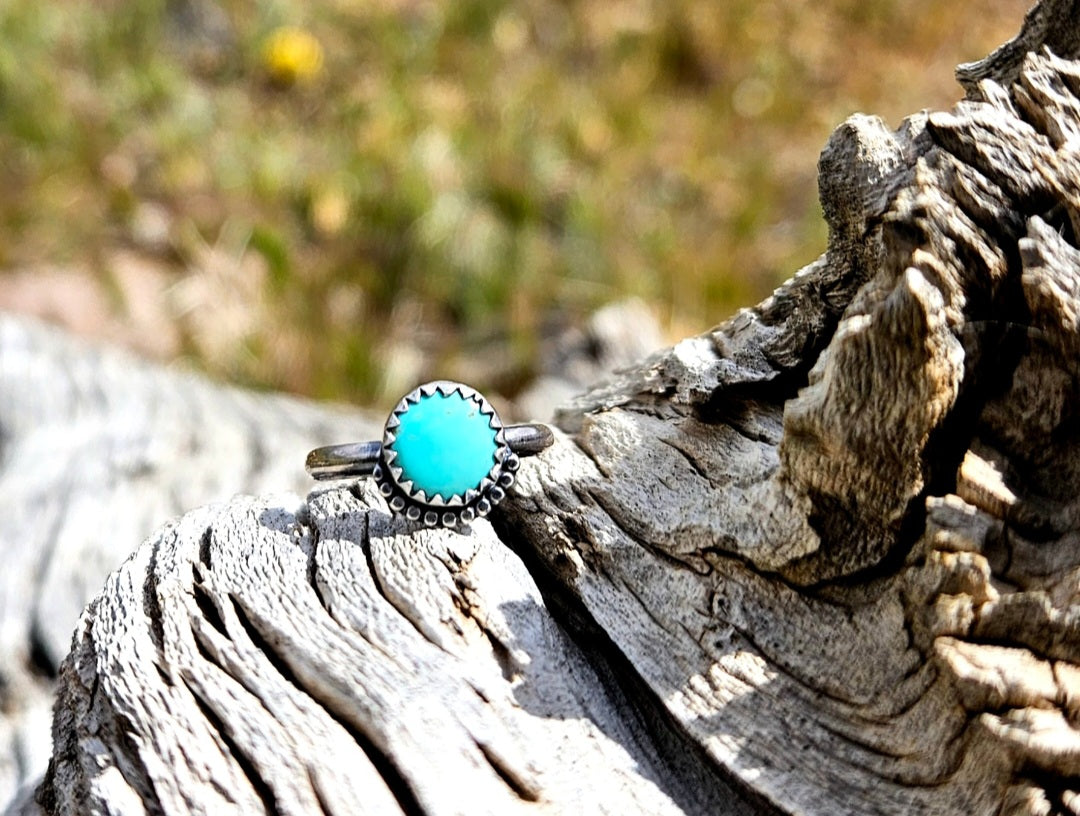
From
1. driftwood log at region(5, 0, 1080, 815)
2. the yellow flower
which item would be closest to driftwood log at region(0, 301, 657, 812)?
driftwood log at region(5, 0, 1080, 815)

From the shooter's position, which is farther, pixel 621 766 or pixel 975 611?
pixel 621 766

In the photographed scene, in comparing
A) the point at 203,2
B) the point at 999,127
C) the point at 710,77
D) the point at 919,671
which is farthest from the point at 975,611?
the point at 203,2

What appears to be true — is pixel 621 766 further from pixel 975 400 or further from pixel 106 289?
pixel 106 289

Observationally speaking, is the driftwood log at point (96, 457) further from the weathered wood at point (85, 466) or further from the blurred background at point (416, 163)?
the blurred background at point (416, 163)

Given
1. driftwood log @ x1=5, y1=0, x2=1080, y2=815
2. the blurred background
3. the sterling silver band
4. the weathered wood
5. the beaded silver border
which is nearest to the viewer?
driftwood log @ x1=5, y1=0, x2=1080, y2=815

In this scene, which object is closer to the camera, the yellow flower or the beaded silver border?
the beaded silver border

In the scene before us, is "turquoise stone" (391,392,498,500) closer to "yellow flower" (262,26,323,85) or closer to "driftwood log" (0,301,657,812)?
"driftwood log" (0,301,657,812)

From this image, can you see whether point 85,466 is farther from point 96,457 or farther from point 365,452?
point 365,452
